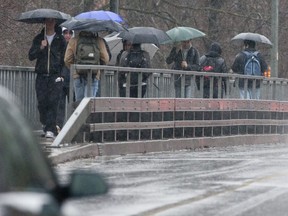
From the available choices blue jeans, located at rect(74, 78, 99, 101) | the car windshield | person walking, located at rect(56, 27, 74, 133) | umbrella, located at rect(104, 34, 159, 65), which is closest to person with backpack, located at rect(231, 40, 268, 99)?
umbrella, located at rect(104, 34, 159, 65)

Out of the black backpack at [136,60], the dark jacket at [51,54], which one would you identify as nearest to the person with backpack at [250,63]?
the black backpack at [136,60]

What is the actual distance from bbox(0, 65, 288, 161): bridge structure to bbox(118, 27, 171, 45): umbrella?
1.09 metres

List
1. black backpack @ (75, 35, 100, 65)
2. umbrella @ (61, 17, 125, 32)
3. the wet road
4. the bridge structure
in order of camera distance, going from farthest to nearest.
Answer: umbrella @ (61, 17, 125, 32)
black backpack @ (75, 35, 100, 65)
the bridge structure
the wet road

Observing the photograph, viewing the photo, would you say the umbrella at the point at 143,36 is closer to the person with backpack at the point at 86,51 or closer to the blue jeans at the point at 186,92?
the blue jeans at the point at 186,92

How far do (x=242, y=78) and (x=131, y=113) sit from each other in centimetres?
549

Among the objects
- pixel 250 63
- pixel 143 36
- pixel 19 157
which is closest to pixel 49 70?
pixel 143 36

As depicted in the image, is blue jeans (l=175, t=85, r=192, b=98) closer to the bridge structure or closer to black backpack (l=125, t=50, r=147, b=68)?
the bridge structure

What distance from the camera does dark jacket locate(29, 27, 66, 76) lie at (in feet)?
60.6

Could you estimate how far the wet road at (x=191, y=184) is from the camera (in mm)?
10594

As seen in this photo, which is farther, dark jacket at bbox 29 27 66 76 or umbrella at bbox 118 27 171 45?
umbrella at bbox 118 27 171 45

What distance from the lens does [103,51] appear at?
1889cm

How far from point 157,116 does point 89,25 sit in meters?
2.03

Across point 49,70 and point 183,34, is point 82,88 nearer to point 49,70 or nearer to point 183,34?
Answer: point 49,70

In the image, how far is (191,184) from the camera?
42.6ft
